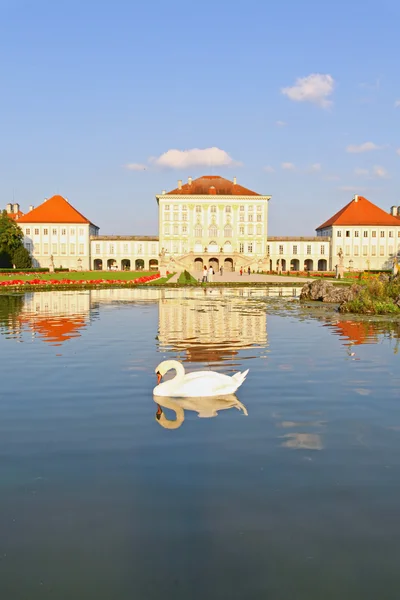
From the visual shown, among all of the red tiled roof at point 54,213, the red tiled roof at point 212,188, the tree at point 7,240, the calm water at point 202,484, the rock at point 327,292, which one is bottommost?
the calm water at point 202,484

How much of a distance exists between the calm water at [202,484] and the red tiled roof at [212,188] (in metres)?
95.9

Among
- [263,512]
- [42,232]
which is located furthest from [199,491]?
[42,232]

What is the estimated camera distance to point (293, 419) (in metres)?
7.56

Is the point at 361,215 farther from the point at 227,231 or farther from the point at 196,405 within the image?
the point at 196,405

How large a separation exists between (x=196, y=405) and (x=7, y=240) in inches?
2955

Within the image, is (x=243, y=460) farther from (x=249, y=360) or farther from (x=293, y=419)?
(x=249, y=360)

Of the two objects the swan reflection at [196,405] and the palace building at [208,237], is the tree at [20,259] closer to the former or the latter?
the palace building at [208,237]

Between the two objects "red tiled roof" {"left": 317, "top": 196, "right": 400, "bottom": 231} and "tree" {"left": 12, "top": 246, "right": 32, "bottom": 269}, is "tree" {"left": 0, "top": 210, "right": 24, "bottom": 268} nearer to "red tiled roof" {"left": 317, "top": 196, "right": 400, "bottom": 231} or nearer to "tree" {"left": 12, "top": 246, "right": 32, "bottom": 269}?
"tree" {"left": 12, "top": 246, "right": 32, "bottom": 269}

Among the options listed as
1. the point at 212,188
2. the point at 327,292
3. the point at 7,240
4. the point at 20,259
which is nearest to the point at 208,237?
the point at 212,188

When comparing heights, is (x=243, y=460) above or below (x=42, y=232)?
below

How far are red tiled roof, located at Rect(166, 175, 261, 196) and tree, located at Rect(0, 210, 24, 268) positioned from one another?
104 feet

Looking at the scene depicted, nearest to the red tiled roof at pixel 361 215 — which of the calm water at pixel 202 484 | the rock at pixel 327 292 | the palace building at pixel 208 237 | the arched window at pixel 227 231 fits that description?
the palace building at pixel 208 237

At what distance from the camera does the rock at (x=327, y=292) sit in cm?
2591

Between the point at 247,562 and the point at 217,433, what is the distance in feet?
9.37
